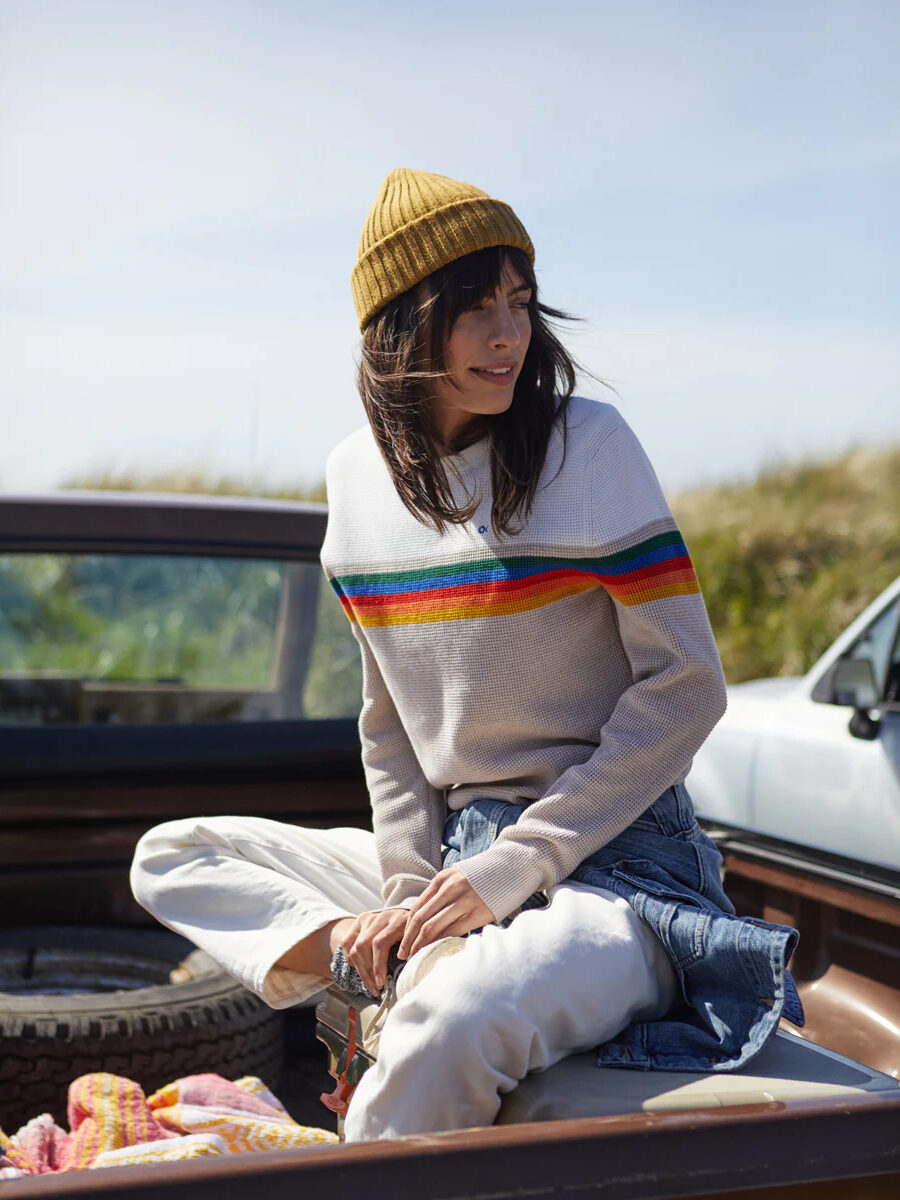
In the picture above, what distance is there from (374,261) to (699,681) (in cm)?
78

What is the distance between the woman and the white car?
1812 mm

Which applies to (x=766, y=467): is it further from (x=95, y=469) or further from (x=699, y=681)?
(x=699, y=681)

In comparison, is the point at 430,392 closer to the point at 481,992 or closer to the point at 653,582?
the point at 653,582

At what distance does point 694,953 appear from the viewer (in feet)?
5.67

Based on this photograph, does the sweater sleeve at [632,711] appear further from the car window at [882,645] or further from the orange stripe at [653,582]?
the car window at [882,645]

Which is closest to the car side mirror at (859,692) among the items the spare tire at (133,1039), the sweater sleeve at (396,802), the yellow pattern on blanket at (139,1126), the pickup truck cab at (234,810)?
the pickup truck cab at (234,810)

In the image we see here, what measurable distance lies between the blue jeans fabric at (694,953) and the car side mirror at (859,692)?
6.94 feet

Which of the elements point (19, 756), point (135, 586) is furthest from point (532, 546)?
point (135, 586)

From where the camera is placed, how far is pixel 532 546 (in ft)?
6.39

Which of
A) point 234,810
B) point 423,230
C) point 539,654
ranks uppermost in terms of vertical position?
point 423,230

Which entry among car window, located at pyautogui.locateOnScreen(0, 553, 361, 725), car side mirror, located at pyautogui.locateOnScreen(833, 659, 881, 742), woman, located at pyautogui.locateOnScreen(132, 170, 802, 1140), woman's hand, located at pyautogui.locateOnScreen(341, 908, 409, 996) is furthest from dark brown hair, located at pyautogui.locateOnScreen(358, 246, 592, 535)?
car side mirror, located at pyautogui.locateOnScreen(833, 659, 881, 742)

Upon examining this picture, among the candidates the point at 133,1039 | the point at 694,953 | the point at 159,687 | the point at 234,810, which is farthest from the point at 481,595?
the point at 159,687

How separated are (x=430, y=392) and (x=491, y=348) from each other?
0.43 feet

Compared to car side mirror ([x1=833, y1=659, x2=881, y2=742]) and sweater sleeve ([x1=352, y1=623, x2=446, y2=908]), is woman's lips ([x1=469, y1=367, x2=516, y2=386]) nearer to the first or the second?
sweater sleeve ([x1=352, y1=623, x2=446, y2=908])
